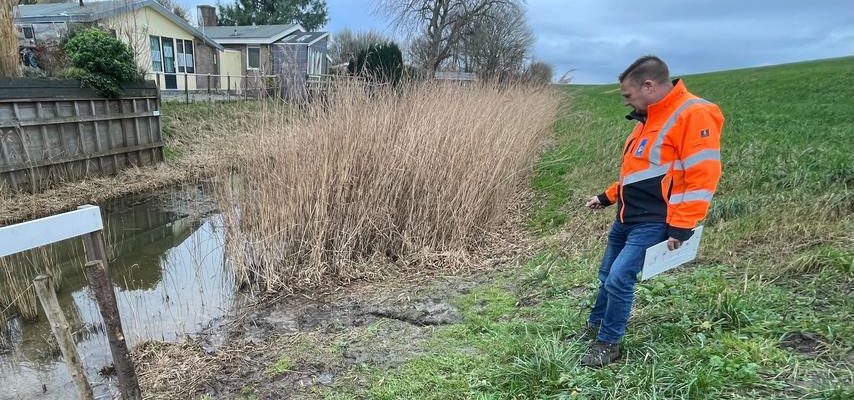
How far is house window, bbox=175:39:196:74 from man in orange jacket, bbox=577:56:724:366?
75.2ft

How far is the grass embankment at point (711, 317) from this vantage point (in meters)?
2.18

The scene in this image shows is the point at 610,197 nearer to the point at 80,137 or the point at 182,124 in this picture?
the point at 80,137

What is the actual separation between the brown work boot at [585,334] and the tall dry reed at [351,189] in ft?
7.61

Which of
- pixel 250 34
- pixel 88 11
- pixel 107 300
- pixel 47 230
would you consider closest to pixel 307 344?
pixel 107 300

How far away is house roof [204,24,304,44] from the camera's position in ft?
Answer: 84.2

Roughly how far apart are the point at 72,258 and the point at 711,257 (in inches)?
270

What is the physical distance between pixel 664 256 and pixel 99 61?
10.5 metres

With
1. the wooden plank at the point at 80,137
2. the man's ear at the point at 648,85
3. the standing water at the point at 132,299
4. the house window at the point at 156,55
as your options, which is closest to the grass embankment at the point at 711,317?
the man's ear at the point at 648,85

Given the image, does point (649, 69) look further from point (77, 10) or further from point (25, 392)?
point (77, 10)

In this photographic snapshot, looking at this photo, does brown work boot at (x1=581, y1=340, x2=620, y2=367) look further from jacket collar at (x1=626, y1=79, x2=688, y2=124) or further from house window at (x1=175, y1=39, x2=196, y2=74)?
house window at (x1=175, y1=39, x2=196, y2=74)

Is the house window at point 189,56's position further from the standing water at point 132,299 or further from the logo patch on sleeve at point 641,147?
the logo patch on sleeve at point 641,147

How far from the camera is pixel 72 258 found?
5.87 metres

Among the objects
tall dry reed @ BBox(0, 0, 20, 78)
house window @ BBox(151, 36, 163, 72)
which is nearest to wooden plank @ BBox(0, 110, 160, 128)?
tall dry reed @ BBox(0, 0, 20, 78)

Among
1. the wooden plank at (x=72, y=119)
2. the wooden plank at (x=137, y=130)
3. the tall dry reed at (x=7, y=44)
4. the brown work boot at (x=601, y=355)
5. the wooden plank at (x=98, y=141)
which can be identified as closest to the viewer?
the brown work boot at (x=601, y=355)
